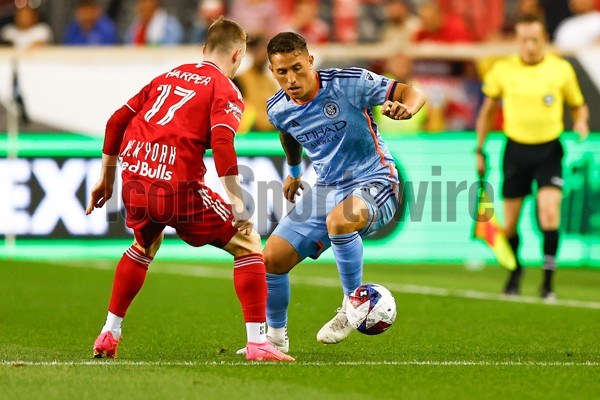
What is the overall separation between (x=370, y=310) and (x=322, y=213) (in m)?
0.75

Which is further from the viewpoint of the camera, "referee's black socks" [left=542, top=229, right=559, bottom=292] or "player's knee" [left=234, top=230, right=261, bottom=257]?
"referee's black socks" [left=542, top=229, right=559, bottom=292]

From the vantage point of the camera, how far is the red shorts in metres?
6.75

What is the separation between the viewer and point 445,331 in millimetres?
8602

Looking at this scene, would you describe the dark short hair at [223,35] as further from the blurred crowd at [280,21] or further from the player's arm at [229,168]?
the blurred crowd at [280,21]

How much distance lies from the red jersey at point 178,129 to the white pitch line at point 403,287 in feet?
A: 15.7

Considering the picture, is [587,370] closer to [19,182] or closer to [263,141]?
[263,141]

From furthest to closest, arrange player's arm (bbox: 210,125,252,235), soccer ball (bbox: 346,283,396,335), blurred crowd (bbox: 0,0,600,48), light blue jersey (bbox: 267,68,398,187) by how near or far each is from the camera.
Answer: blurred crowd (bbox: 0,0,600,48), light blue jersey (bbox: 267,68,398,187), soccer ball (bbox: 346,283,396,335), player's arm (bbox: 210,125,252,235)

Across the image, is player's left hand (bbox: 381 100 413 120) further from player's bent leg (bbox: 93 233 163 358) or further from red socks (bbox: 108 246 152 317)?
red socks (bbox: 108 246 152 317)

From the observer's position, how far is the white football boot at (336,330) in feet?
23.9

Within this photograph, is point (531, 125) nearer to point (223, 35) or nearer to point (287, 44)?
point (287, 44)

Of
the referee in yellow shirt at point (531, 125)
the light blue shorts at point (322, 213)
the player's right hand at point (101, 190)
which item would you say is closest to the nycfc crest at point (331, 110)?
the light blue shorts at point (322, 213)

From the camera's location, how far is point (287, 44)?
280 inches

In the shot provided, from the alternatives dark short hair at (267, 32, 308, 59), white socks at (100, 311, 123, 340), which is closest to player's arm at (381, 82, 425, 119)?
dark short hair at (267, 32, 308, 59)

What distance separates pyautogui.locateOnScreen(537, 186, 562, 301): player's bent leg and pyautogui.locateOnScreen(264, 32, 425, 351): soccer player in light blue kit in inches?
153
